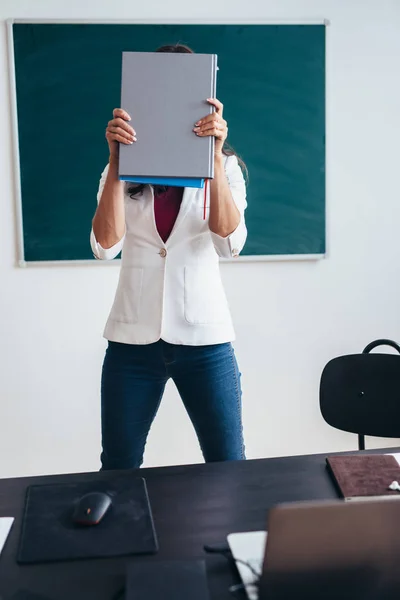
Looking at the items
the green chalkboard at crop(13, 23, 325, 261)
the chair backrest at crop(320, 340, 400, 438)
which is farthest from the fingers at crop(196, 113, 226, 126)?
the green chalkboard at crop(13, 23, 325, 261)

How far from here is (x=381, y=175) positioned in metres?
2.90

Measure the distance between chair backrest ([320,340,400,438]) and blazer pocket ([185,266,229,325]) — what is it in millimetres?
366

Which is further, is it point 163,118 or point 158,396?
point 158,396

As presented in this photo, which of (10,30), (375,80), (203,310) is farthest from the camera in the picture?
(375,80)

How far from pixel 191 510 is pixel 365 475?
351 mm

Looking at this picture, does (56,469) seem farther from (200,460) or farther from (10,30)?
(10,30)

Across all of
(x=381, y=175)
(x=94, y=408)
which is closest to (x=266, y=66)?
(x=381, y=175)

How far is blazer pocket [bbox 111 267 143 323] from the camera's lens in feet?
5.89

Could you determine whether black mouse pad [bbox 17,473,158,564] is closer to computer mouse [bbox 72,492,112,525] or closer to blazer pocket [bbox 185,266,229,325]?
computer mouse [bbox 72,492,112,525]

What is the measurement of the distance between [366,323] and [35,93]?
1712 mm

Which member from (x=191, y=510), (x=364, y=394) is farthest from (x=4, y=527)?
(x=364, y=394)

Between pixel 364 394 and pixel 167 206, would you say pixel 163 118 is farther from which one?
pixel 364 394

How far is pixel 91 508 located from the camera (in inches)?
45.3

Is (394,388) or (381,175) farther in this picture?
(381,175)
